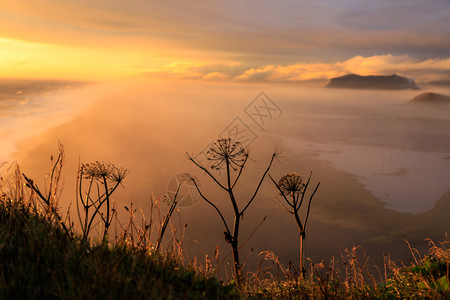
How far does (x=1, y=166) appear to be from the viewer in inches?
247

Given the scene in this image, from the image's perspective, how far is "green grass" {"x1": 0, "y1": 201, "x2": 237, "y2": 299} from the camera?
3.38 m

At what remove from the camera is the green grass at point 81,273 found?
3.38m

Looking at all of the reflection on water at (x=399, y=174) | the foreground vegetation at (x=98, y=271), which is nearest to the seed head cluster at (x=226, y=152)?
the foreground vegetation at (x=98, y=271)

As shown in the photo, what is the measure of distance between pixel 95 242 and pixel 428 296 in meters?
4.12

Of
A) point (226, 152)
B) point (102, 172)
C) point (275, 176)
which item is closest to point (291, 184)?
point (226, 152)

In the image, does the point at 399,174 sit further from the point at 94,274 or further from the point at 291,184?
the point at 94,274

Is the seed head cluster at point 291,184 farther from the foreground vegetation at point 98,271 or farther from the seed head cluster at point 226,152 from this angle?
the foreground vegetation at point 98,271

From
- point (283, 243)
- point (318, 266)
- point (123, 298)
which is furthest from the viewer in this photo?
point (283, 243)

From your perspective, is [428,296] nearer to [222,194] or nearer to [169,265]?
[169,265]

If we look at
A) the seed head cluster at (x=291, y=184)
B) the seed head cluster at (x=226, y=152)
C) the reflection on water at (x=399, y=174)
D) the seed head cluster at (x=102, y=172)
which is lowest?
the reflection on water at (x=399, y=174)

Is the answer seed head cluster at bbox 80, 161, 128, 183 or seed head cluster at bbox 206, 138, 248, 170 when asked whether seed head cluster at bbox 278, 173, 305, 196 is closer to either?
seed head cluster at bbox 206, 138, 248, 170

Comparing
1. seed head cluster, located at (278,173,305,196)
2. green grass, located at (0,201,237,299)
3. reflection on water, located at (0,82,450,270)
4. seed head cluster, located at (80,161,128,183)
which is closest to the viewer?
green grass, located at (0,201,237,299)

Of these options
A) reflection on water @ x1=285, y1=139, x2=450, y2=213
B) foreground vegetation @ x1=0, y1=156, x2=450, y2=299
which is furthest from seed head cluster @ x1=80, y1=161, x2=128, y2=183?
reflection on water @ x1=285, y1=139, x2=450, y2=213

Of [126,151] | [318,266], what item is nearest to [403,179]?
[126,151]
